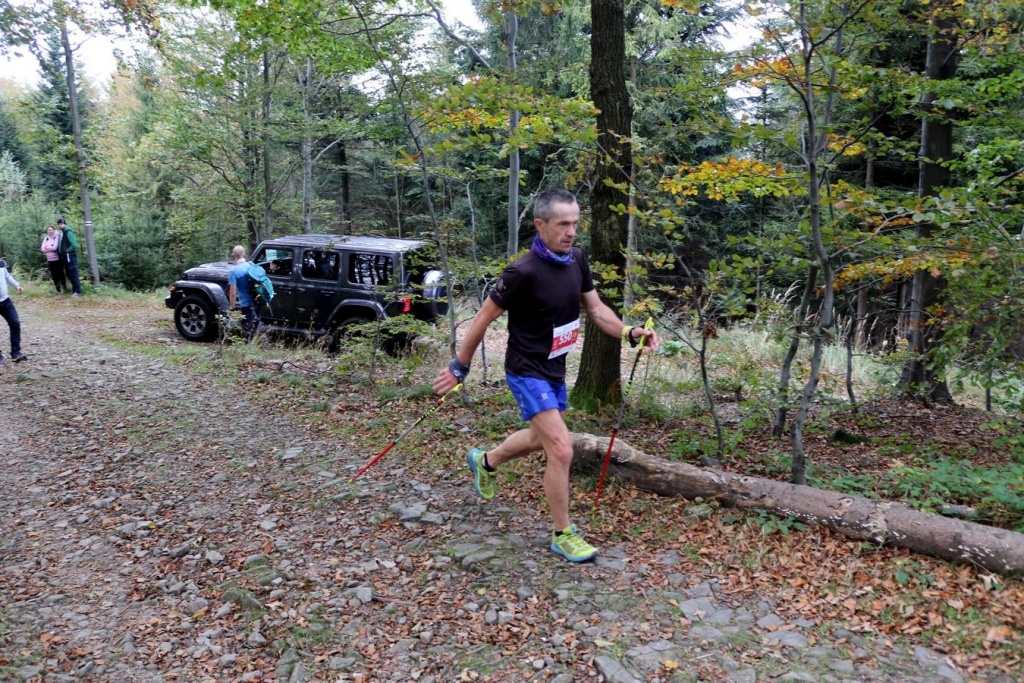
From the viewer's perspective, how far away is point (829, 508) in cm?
396

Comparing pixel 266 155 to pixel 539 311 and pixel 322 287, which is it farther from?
pixel 539 311

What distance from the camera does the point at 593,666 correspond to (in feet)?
10.0

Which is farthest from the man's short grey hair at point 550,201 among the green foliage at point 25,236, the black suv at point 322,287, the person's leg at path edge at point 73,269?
the green foliage at point 25,236

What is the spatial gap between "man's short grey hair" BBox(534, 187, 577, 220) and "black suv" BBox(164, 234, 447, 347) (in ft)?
20.0

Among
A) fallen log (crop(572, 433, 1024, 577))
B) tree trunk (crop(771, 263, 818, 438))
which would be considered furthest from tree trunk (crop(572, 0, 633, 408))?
fallen log (crop(572, 433, 1024, 577))

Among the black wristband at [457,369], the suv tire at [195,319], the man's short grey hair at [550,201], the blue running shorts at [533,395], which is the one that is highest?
the man's short grey hair at [550,201]

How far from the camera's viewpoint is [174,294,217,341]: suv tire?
11.7 meters

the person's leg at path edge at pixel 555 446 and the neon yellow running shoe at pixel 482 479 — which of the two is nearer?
the person's leg at path edge at pixel 555 446

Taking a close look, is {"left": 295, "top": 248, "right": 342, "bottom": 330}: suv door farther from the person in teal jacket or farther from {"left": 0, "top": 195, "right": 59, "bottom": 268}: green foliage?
{"left": 0, "top": 195, "right": 59, "bottom": 268}: green foliage

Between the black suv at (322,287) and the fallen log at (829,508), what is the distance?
578cm

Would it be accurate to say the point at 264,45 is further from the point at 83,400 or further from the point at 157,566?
the point at 157,566

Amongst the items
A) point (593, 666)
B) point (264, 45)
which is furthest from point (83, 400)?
point (593, 666)

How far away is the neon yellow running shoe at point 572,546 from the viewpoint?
154 inches

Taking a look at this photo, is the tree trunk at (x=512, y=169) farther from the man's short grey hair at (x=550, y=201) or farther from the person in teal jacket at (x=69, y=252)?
the person in teal jacket at (x=69, y=252)
